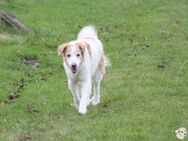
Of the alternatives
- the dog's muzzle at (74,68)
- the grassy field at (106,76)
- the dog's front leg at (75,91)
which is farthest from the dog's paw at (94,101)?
the dog's muzzle at (74,68)

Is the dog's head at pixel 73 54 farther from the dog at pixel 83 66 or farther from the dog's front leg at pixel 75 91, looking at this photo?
the dog's front leg at pixel 75 91

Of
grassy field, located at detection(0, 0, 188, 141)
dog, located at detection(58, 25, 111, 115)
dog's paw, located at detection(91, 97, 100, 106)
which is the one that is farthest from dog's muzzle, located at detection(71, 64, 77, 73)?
dog's paw, located at detection(91, 97, 100, 106)

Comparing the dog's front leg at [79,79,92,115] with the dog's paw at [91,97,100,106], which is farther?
the dog's paw at [91,97,100,106]

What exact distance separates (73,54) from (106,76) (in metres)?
4.59

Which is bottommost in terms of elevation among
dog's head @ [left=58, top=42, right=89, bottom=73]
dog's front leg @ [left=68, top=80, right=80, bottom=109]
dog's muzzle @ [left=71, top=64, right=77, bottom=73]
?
dog's front leg @ [left=68, top=80, right=80, bottom=109]

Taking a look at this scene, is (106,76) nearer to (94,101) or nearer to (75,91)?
(94,101)

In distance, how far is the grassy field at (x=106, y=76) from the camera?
33.7 feet

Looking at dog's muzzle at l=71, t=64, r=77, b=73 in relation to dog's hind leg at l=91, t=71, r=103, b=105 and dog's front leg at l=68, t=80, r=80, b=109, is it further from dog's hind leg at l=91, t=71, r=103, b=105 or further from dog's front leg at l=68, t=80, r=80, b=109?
dog's hind leg at l=91, t=71, r=103, b=105

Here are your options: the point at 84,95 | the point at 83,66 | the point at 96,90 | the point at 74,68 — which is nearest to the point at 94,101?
the point at 96,90

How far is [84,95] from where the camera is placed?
37.4 feet

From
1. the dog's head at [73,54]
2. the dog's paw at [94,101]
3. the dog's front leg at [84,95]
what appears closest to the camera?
the dog's head at [73,54]

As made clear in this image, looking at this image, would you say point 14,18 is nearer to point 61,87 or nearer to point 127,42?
point 127,42

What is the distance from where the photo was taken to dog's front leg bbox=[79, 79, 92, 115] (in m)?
11.3

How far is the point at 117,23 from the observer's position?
2484 centimetres
